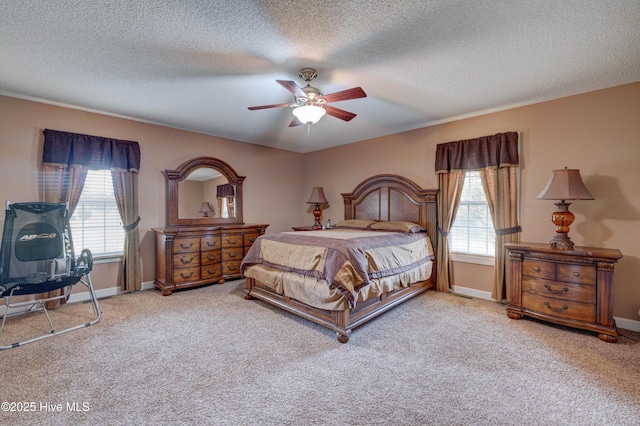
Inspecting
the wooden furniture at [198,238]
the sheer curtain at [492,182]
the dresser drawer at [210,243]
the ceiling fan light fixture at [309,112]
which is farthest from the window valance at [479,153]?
the dresser drawer at [210,243]

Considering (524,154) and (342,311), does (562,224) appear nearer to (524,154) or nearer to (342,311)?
(524,154)

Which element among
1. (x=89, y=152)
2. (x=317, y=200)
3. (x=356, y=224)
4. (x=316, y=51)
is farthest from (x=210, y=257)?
(x=316, y=51)

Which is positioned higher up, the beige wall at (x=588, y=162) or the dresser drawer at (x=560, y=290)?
the beige wall at (x=588, y=162)

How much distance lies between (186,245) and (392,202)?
132 inches

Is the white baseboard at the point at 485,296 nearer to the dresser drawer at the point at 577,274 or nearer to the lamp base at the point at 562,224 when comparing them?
the dresser drawer at the point at 577,274

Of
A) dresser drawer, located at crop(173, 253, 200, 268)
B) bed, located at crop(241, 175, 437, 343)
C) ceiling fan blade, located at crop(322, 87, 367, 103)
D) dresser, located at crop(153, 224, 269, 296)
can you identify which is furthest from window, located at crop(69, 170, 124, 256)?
ceiling fan blade, located at crop(322, 87, 367, 103)

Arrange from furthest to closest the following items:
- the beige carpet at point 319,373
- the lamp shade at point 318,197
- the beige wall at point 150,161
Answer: the lamp shade at point 318,197, the beige wall at point 150,161, the beige carpet at point 319,373

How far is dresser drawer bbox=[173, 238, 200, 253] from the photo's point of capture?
411 centimetres

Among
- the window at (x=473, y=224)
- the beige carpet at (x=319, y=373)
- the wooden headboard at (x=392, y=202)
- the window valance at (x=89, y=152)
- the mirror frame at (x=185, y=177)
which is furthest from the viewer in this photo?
the mirror frame at (x=185, y=177)

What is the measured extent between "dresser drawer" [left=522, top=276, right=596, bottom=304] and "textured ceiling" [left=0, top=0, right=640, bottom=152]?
2101 millimetres

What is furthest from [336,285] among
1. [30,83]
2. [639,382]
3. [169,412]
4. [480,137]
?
[30,83]

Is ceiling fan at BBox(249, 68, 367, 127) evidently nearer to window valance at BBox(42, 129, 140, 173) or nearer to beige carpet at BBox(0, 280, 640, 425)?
beige carpet at BBox(0, 280, 640, 425)

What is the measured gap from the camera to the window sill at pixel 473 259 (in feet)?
12.6

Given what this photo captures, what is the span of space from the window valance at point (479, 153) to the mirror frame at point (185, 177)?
350 cm
